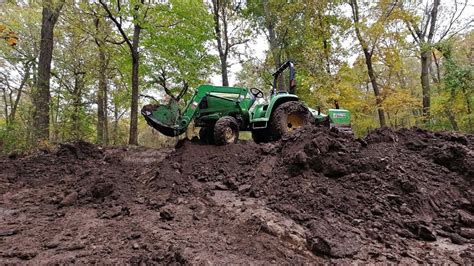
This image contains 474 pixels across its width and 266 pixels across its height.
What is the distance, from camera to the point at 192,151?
5.57 meters

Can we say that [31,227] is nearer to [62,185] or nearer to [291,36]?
[62,185]

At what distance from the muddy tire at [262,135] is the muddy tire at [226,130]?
1.02m

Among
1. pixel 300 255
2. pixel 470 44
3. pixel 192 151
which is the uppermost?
pixel 470 44

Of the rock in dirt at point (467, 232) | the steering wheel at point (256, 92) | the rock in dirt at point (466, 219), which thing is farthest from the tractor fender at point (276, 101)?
the rock in dirt at point (467, 232)

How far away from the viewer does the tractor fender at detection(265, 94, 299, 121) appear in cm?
674

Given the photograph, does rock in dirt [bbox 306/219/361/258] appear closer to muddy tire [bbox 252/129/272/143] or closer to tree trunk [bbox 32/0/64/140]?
muddy tire [bbox 252/129/272/143]

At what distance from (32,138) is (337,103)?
39.4 ft

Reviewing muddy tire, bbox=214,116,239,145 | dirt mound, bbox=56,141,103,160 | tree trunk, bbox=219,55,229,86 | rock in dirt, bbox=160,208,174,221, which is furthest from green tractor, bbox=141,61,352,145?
tree trunk, bbox=219,55,229,86

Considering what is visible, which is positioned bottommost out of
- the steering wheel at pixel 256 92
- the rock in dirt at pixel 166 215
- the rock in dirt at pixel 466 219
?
the rock in dirt at pixel 466 219

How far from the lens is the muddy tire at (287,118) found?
262 inches

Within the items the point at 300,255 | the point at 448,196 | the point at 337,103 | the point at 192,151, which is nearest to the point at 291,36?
the point at 337,103

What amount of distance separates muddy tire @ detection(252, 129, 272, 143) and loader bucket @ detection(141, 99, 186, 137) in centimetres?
184

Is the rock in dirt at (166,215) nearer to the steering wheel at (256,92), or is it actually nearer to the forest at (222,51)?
the steering wheel at (256,92)

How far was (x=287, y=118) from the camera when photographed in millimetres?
6887
